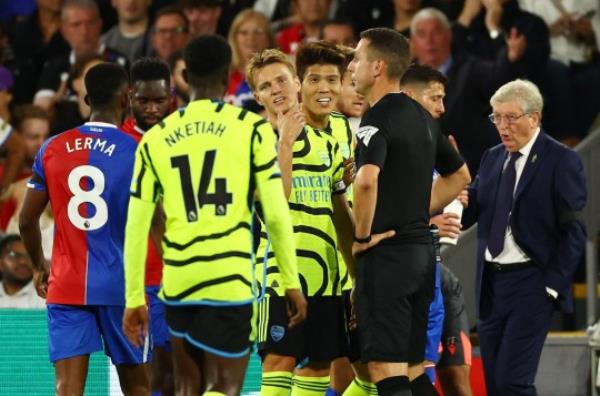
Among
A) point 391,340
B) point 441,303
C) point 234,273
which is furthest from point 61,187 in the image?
point 441,303

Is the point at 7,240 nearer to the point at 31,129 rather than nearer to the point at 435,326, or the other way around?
the point at 31,129

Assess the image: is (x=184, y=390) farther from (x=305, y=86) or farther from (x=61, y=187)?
(x=305, y=86)

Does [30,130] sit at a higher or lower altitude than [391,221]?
higher

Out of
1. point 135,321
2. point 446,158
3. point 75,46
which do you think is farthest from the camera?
point 75,46

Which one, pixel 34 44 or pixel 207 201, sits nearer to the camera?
pixel 207 201

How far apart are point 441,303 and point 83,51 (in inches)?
227

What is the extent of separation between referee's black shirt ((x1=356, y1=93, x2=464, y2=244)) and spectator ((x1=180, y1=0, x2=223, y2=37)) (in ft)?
19.0

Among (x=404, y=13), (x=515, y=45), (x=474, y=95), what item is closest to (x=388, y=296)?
(x=474, y=95)

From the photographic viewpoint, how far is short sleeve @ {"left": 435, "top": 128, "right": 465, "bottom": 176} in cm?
655

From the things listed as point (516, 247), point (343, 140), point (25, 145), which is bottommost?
point (516, 247)

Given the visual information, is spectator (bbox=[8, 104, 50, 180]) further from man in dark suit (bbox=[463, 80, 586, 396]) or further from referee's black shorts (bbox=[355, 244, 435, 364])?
referee's black shorts (bbox=[355, 244, 435, 364])

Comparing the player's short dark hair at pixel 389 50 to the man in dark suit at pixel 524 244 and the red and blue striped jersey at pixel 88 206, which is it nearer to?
the red and blue striped jersey at pixel 88 206

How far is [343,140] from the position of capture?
279 inches

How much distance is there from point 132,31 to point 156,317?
544cm
